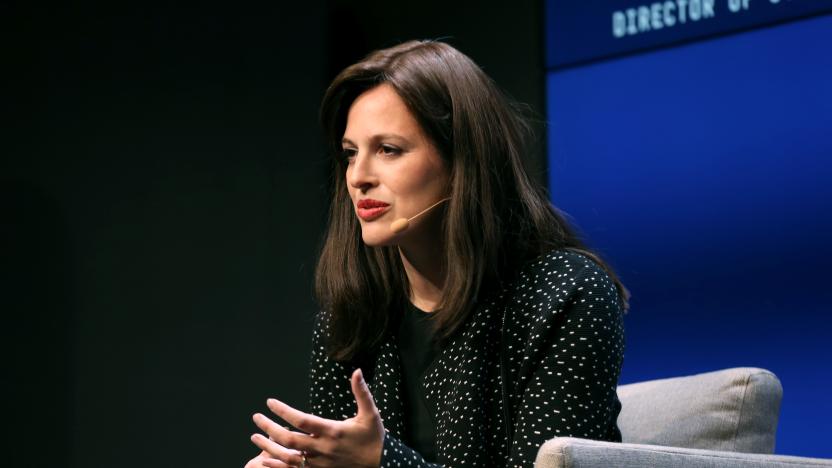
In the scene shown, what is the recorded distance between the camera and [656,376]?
3100 mm

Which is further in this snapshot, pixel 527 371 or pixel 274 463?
pixel 527 371

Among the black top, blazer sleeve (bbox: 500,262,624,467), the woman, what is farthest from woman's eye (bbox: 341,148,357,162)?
blazer sleeve (bbox: 500,262,624,467)

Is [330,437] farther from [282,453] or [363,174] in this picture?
[363,174]

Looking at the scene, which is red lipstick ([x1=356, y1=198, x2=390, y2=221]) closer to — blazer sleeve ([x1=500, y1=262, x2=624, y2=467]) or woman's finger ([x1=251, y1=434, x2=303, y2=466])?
blazer sleeve ([x1=500, y1=262, x2=624, y2=467])

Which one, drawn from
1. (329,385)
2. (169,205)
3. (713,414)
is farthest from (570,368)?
(169,205)

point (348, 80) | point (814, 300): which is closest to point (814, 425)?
point (814, 300)

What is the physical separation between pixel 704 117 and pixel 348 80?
1.42m

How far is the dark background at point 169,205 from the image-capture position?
284cm

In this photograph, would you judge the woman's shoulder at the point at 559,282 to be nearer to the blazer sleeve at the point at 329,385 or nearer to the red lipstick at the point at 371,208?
the red lipstick at the point at 371,208

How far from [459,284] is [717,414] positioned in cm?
51

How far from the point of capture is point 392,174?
1.87 metres

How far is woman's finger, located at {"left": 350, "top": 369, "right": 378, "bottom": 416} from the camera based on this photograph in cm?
145

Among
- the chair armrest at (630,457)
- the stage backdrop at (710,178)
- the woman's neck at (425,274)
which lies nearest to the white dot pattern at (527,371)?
the woman's neck at (425,274)

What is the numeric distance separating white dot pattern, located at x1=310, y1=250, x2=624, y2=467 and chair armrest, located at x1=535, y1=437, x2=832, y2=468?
0.69 feet
